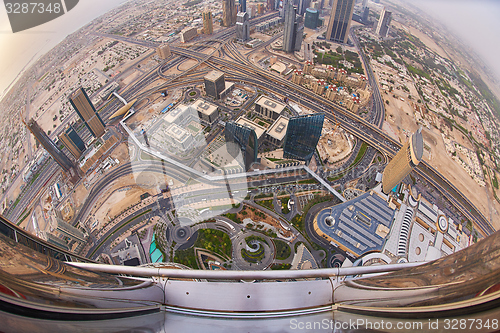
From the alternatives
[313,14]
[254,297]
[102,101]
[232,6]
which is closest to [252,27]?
[232,6]

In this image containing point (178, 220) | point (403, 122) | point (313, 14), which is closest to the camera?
point (178, 220)

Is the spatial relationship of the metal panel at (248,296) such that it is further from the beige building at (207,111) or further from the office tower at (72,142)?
the office tower at (72,142)

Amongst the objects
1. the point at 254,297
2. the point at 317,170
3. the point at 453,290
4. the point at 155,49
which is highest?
the point at 453,290

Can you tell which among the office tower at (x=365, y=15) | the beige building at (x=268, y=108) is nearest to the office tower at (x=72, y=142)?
the beige building at (x=268, y=108)

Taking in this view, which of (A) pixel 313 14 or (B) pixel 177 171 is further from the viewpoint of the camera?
(A) pixel 313 14

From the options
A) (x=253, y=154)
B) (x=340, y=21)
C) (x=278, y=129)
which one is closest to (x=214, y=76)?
(x=278, y=129)

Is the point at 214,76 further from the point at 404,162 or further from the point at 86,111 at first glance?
the point at 404,162

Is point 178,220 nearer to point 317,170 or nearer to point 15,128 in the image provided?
point 317,170
